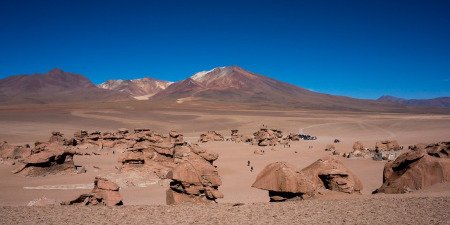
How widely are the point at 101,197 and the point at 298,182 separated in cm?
760

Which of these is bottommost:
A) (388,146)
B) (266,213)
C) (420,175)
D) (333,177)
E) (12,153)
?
(12,153)

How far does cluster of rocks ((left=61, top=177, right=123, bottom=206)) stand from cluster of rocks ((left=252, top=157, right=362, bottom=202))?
5525 millimetres

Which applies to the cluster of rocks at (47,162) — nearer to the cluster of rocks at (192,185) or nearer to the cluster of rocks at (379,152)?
the cluster of rocks at (192,185)

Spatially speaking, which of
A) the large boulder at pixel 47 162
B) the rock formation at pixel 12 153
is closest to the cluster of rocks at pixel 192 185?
the large boulder at pixel 47 162

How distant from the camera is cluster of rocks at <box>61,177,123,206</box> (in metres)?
14.5

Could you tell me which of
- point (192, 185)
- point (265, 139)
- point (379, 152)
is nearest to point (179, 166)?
point (192, 185)

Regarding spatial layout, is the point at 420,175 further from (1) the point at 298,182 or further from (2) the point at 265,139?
(2) the point at 265,139

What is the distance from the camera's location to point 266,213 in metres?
12.0

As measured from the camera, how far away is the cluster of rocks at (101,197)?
47.6 feet

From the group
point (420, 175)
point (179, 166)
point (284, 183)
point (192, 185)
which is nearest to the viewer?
point (284, 183)

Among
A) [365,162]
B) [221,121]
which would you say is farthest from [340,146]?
[221,121]

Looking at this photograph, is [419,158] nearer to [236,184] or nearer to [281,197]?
[281,197]

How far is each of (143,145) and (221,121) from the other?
6496 centimetres

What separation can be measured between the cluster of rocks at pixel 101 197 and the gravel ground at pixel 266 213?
1328 millimetres
